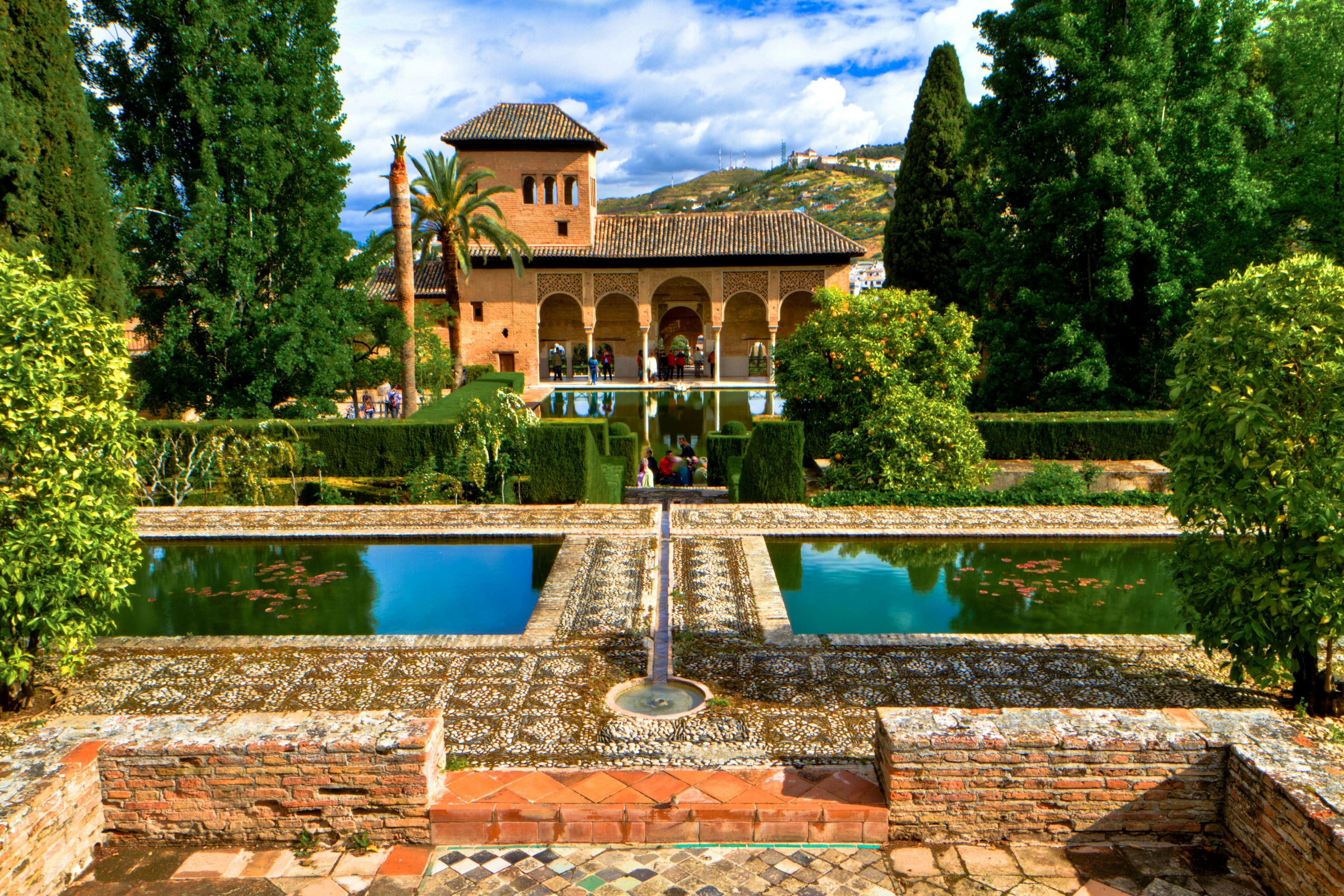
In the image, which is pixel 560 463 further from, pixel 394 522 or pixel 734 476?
pixel 734 476

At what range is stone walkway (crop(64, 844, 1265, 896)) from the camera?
365cm

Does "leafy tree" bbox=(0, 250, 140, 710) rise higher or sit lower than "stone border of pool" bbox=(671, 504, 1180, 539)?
higher

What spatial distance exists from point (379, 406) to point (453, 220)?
629 cm

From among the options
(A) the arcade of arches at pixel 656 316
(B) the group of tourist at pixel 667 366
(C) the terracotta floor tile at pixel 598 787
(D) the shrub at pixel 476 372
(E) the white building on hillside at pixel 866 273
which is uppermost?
(E) the white building on hillside at pixel 866 273

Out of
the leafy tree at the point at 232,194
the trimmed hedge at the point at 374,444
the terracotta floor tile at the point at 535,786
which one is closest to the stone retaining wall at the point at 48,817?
the terracotta floor tile at the point at 535,786

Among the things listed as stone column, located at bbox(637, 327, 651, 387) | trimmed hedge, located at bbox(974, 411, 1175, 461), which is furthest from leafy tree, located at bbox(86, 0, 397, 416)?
stone column, located at bbox(637, 327, 651, 387)

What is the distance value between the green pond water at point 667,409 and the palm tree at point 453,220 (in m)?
3.76

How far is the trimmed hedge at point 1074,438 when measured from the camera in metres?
15.0

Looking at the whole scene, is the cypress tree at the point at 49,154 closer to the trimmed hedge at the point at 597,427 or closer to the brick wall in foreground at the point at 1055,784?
the trimmed hedge at the point at 597,427

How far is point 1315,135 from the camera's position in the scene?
15.3 metres

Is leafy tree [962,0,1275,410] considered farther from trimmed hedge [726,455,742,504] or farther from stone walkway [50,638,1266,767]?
stone walkway [50,638,1266,767]

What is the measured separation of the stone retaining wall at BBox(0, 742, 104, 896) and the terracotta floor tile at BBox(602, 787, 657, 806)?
87.5 inches

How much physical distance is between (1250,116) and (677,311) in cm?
2208

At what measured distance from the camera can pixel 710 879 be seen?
370cm
